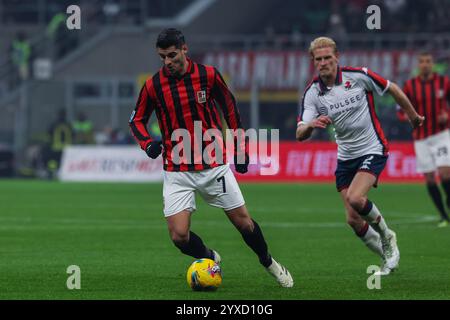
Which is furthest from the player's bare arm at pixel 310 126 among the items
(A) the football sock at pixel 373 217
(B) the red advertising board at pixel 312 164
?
(B) the red advertising board at pixel 312 164

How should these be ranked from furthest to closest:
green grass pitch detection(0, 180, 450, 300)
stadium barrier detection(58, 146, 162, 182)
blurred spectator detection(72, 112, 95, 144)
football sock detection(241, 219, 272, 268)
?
blurred spectator detection(72, 112, 95, 144) < stadium barrier detection(58, 146, 162, 182) < football sock detection(241, 219, 272, 268) < green grass pitch detection(0, 180, 450, 300)

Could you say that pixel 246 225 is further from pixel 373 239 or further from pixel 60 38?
pixel 60 38

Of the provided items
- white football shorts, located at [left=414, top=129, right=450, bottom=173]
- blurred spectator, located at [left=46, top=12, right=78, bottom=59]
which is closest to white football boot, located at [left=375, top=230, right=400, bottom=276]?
white football shorts, located at [left=414, top=129, right=450, bottom=173]

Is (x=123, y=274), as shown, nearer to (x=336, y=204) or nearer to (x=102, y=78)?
(x=336, y=204)

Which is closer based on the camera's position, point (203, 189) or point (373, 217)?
point (203, 189)

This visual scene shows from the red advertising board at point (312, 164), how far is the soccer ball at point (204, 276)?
18255 mm

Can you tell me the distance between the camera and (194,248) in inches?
412

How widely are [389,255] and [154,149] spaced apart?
9.13ft

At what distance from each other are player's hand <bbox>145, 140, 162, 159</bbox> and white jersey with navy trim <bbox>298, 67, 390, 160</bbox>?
5.66ft

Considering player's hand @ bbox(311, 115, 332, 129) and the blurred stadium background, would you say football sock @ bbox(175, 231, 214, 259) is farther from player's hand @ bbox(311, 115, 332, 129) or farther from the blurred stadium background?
the blurred stadium background

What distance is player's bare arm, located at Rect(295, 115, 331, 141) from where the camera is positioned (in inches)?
408

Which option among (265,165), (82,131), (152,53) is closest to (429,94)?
(265,165)

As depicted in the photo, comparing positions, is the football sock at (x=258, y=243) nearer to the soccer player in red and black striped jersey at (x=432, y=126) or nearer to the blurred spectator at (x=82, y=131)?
the soccer player in red and black striped jersey at (x=432, y=126)
